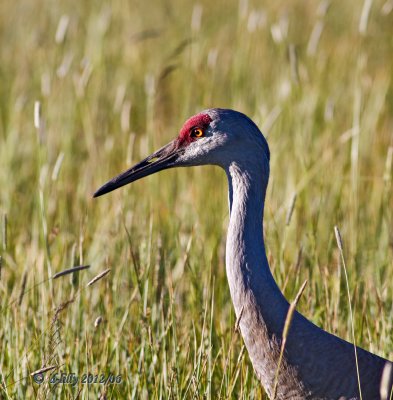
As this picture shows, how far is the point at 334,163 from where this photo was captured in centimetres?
540

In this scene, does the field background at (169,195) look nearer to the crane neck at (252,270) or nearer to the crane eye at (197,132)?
the crane neck at (252,270)

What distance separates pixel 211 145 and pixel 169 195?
1.95 metres

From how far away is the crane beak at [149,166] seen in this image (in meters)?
3.10

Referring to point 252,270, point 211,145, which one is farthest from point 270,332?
point 211,145

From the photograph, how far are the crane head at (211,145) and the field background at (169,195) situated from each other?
1.22 feet

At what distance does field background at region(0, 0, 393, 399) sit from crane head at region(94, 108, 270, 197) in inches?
14.7

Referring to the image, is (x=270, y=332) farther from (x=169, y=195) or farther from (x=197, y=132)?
(x=169, y=195)

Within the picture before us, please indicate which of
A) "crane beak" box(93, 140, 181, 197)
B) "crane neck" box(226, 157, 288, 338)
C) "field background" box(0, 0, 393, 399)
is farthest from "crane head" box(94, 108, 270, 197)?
"field background" box(0, 0, 393, 399)

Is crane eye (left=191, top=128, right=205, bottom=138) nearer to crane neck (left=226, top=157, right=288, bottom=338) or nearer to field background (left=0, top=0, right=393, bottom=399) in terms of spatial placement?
crane neck (left=226, top=157, right=288, bottom=338)

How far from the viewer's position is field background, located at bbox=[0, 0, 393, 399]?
3299mm

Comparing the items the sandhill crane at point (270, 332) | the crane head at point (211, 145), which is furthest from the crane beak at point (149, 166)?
the sandhill crane at point (270, 332)

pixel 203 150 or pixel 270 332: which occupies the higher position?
pixel 203 150

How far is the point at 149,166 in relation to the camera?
313 cm

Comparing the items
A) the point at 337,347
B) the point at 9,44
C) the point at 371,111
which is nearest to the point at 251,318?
the point at 337,347
